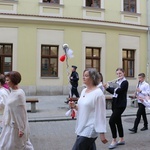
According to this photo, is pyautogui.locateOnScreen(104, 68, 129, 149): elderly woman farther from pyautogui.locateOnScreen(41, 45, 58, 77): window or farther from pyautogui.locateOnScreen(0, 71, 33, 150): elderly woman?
pyautogui.locateOnScreen(41, 45, 58, 77): window

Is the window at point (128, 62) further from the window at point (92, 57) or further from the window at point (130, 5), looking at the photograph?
the window at point (130, 5)

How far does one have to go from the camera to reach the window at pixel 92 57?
1939 centimetres

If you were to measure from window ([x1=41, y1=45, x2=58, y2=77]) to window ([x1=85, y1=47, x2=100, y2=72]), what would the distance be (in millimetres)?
2191

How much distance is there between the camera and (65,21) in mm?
18234

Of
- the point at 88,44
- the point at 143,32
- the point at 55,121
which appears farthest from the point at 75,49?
the point at 55,121

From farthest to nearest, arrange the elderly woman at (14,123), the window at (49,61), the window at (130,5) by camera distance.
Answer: the window at (130,5)
the window at (49,61)
the elderly woman at (14,123)

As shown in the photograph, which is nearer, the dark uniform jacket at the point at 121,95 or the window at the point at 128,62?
the dark uniform jacket at the point at 121,95

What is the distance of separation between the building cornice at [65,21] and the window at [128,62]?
1730 millimetres

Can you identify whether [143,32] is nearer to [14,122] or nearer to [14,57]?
[14,57]

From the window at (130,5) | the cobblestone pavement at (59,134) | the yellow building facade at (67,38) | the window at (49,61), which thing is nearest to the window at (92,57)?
the yellow building facade at (67,38)

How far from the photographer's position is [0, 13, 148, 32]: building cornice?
56.7 ft

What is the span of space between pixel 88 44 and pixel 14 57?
4875 mm

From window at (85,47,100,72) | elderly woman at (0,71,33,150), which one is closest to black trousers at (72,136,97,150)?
elderly woman at (0,71,33,150)

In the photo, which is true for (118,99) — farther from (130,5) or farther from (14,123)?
(130,5)
